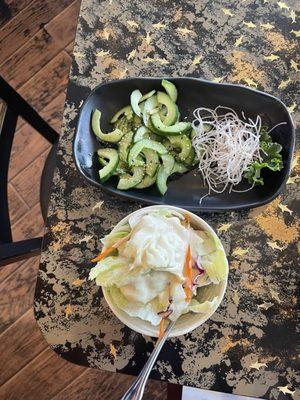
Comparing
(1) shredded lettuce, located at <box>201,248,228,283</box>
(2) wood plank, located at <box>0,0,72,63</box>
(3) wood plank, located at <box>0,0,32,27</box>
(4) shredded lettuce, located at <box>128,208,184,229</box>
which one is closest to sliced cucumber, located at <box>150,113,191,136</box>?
(4) shredded lettuce, located at <box>128,208,184,229</box>

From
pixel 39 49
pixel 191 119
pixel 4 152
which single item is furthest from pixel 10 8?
pixel 191 119

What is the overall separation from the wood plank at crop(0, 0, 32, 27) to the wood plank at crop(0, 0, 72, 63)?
2cm

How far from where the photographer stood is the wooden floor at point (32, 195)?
2.06 m

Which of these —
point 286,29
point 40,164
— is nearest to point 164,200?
point 286,29

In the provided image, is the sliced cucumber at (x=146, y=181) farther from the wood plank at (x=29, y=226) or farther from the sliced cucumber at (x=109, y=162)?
the wood plank at (x=29, y=226)

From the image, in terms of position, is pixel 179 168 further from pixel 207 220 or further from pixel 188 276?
pixel 188 276

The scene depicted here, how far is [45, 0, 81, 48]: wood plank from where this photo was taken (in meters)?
2.33

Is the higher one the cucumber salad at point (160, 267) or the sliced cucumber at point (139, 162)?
the sliced cucumber at point (139, 162)

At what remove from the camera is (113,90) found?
1.39 m

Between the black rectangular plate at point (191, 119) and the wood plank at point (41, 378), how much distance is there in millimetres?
1020

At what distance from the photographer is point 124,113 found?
4.63 feet

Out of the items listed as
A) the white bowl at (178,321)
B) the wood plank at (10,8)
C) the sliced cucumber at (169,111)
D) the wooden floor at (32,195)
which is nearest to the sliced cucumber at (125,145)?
the sliced cucumber at (169,111)

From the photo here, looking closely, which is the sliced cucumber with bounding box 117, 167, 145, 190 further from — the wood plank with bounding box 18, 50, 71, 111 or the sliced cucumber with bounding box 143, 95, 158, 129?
the wood plank with bounding box 18, 50, 71, 111

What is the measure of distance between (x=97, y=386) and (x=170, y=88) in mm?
1256
